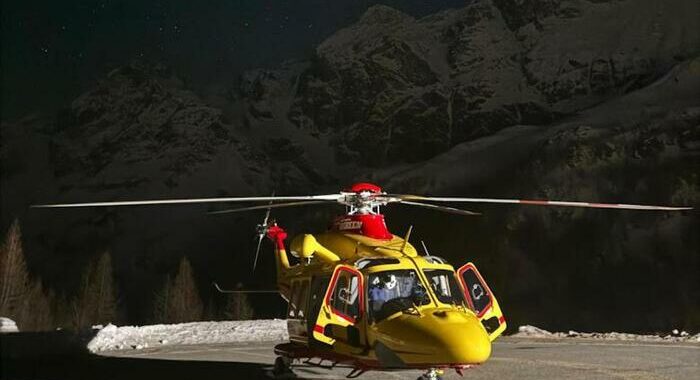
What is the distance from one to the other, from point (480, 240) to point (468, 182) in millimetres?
18496

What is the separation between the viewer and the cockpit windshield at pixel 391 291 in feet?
35.5

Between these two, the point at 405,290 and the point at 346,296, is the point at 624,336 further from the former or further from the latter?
the point at 346,296

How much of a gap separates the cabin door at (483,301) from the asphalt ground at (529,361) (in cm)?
220

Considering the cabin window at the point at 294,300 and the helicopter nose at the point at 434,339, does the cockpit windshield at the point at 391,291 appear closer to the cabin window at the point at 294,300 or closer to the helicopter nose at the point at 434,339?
the helicopter nose at the point at 434,339

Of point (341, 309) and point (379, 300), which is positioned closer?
point (379, 300)

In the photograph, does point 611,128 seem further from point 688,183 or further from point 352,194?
point 352,194

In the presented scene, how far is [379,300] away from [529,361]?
6665 millimetres

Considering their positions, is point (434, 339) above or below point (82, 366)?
above

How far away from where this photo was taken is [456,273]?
1163 cm

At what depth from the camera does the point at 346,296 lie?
11367 mm

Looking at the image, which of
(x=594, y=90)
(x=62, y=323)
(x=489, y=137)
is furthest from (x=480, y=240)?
(x=62, y=323)

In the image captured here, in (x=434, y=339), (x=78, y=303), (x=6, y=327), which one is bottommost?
(x=78, y=303)

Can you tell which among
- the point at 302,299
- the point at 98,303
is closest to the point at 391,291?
the point at 302,299

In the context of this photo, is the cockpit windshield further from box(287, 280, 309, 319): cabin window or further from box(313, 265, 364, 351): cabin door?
box(287, 280, 309, 319): cabin window
